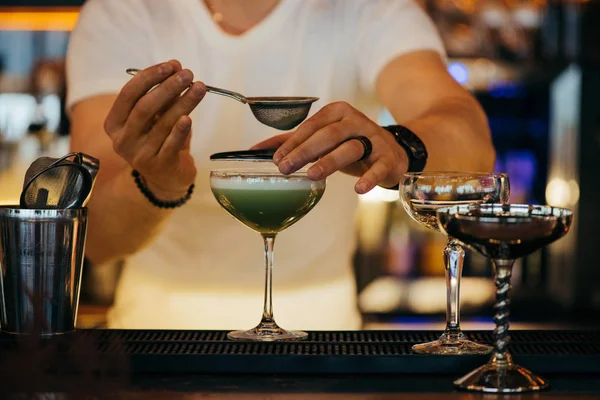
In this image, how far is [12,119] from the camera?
13.3 ft

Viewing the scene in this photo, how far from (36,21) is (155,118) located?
8.78ft

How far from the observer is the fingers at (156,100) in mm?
1557

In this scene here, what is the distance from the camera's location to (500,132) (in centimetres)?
415

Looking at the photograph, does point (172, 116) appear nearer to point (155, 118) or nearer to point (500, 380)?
point (155, 118)

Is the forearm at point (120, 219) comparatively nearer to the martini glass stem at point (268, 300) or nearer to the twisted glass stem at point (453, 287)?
the martini glass stem at point (268, 300)

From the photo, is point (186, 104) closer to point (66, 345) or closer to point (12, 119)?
point (66, 345)

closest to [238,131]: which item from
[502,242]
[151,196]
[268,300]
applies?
[151,196]

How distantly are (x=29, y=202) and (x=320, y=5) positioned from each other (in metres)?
1.31

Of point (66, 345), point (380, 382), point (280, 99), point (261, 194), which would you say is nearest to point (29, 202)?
point (66, 345)

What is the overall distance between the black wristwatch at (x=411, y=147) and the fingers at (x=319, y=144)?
0.55 ft

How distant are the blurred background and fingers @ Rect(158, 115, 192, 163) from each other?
2.34 m

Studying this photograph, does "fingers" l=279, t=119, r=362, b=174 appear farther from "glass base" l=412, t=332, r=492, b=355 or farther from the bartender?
the bartender

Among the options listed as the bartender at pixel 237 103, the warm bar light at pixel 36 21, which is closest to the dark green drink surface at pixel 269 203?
the bartender at pixel 237 103

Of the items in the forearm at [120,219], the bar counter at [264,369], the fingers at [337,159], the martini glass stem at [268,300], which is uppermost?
the fingers at [337,159]
